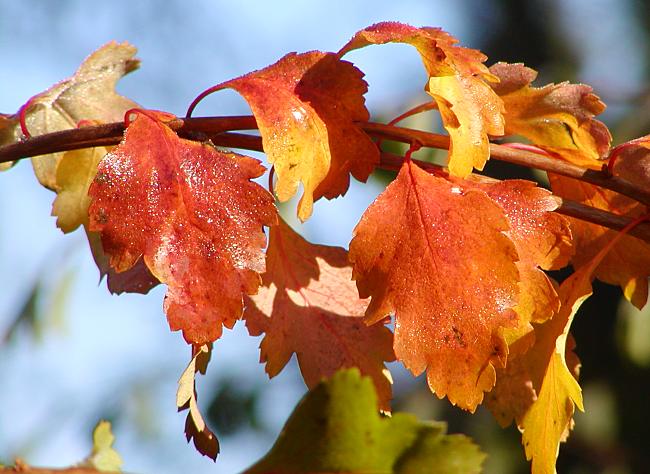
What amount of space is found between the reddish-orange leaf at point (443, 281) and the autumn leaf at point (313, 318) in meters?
0.11

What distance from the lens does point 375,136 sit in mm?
723

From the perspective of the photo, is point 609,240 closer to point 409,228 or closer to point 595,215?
Result: point 595,215

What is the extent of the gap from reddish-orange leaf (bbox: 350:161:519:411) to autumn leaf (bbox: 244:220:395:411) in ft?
0.36

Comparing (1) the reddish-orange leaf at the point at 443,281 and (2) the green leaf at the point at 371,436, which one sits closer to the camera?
(2) the green leaf at the point at 371,436

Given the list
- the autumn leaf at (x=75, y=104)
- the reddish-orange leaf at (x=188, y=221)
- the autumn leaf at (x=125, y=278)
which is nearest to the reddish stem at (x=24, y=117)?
the autumn leaf at (x=75, y=104)

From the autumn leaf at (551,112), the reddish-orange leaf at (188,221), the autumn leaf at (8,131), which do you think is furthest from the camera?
the autumn leaf at (8,131)

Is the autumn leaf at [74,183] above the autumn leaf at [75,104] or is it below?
below

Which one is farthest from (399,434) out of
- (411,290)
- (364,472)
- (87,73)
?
(87,73)

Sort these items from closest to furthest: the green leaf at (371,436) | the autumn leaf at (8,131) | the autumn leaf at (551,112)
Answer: the green leaf at (371,436), the autumn leaf at (551,112), the autumn leaf at (8,131)

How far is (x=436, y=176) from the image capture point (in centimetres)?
71

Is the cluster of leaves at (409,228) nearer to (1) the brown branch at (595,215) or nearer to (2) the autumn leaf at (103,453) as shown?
(1) the brown branch at (595,215)

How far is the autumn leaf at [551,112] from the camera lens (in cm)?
76

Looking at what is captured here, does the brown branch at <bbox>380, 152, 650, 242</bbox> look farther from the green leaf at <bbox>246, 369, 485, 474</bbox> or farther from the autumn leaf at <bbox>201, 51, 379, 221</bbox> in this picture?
the green leaf at <bbox>246, 369, 485, 474</bbox>

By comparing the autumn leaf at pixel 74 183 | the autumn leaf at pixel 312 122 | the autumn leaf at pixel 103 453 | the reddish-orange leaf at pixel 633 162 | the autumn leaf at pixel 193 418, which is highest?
the autumn leaf at pixel 312 122
